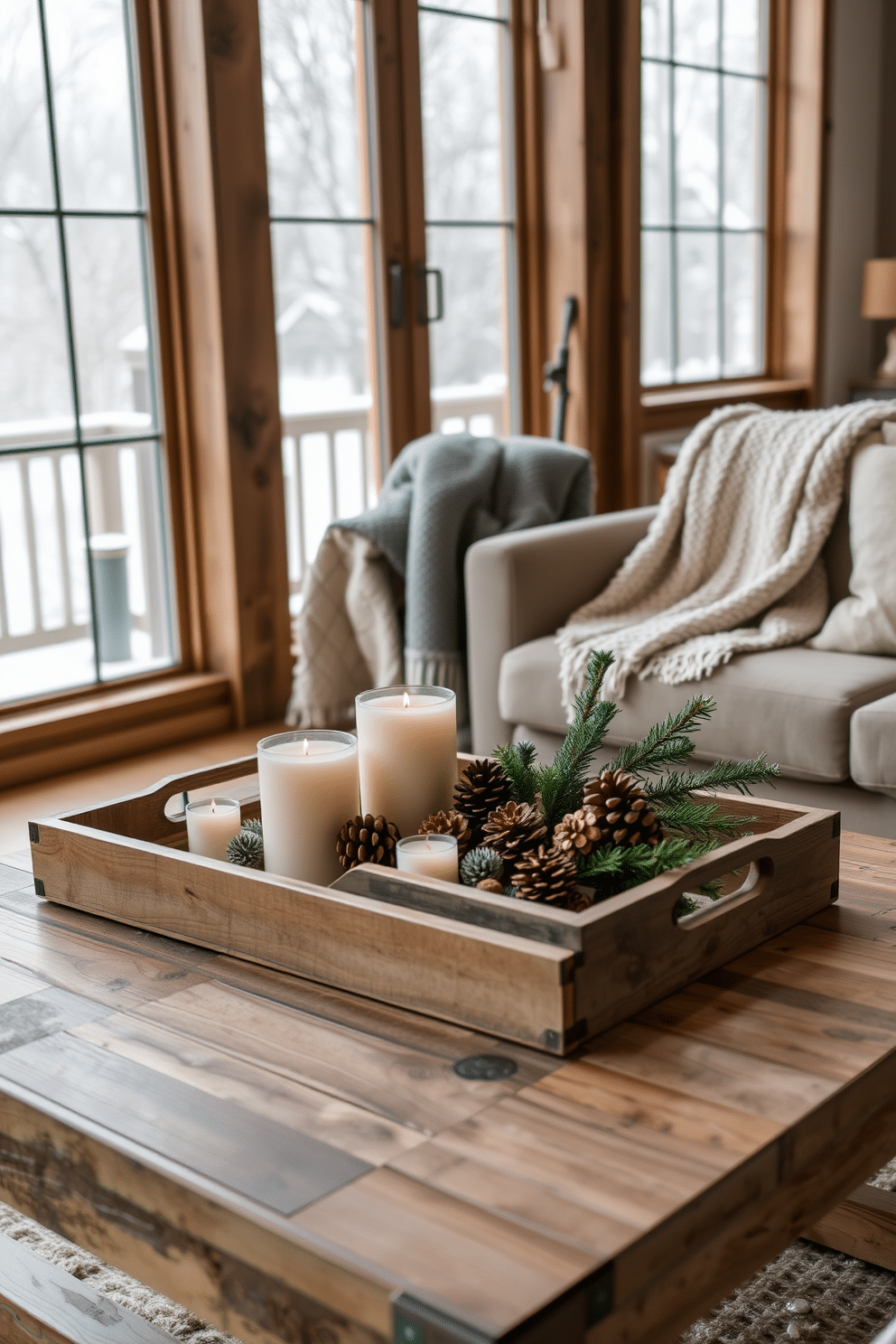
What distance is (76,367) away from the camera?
10.5 ft

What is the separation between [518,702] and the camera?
104 inches

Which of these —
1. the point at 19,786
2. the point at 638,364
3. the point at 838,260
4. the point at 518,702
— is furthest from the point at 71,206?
the point at 838,260

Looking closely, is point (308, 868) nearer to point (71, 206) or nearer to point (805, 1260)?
point (805, 1260)

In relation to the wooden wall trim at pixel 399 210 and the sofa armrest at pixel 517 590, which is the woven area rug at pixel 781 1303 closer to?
the sofa armrest at pixel 517 590

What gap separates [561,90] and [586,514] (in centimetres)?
164

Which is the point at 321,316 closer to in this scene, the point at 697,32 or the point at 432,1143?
the point at 697,32

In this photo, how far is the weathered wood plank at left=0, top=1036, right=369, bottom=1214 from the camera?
0.82 m

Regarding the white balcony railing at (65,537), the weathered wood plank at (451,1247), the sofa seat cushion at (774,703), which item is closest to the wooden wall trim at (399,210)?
the white balcony railing at (65,537)

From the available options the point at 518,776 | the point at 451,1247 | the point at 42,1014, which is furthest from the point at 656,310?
the point at 451,1247

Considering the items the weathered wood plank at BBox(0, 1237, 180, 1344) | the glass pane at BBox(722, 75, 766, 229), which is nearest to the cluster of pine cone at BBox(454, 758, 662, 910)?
the weathered wood plank at BBox(0, 1237, 180, 1344)

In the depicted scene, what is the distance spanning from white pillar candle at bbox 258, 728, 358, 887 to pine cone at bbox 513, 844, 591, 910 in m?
0.20

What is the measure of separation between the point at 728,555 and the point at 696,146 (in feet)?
8.68

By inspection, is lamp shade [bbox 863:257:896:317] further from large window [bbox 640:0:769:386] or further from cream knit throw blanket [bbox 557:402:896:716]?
cream knit throw blanket [bbox 557:402:896:716]

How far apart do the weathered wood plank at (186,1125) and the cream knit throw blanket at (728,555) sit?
1.56 meters
